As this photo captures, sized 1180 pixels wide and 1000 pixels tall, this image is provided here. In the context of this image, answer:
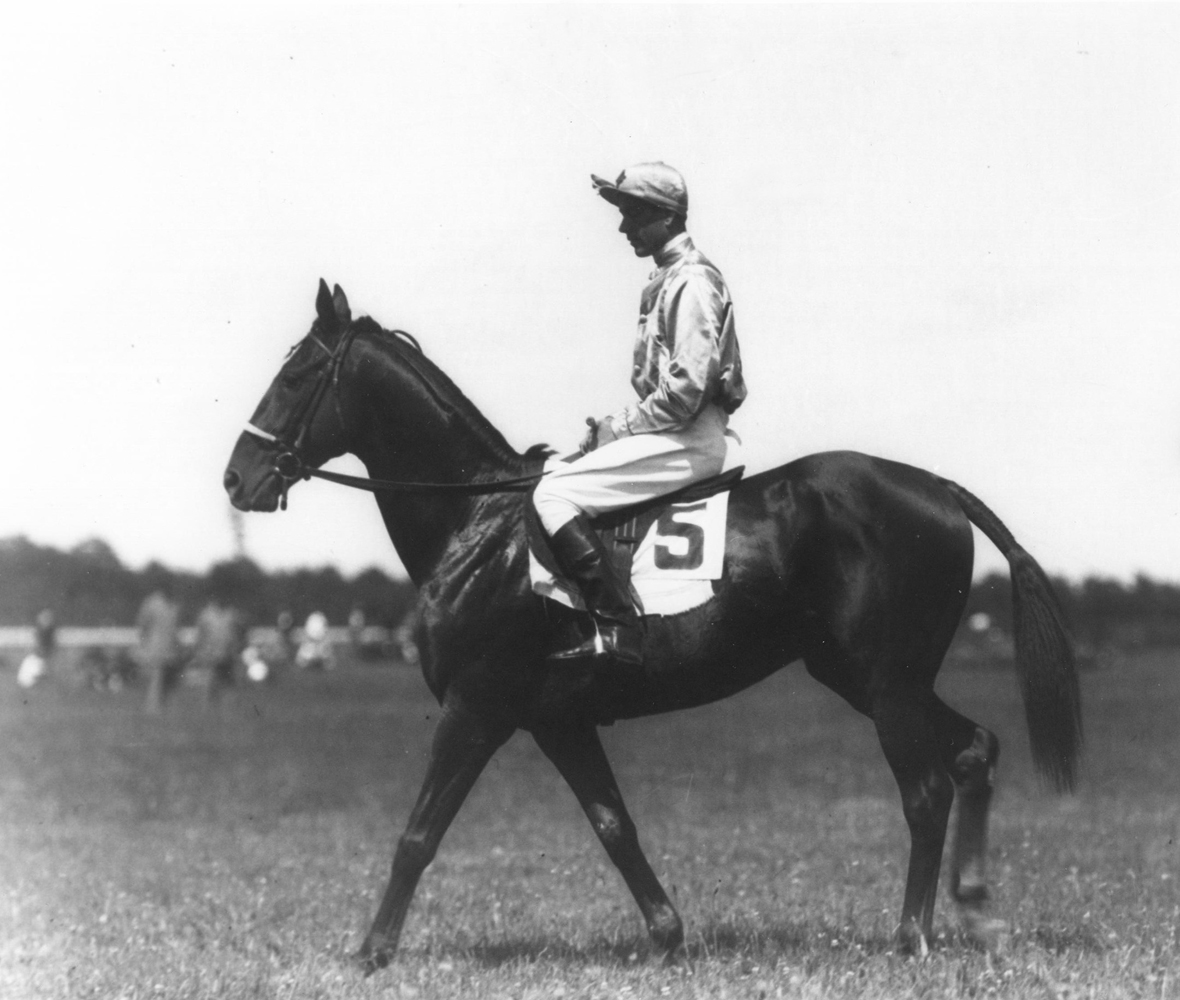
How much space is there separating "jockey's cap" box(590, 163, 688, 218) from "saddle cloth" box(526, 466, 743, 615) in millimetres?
1248

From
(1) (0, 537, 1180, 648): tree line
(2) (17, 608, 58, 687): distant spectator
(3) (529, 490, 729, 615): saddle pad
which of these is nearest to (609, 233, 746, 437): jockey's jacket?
(3) (529, 490, 729, 615): saddle pad

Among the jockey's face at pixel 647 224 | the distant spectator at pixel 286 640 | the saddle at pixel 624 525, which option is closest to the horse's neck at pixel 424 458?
the saddle at pixel 624 525

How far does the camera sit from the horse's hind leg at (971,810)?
6.61 metres

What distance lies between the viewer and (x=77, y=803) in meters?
13.6

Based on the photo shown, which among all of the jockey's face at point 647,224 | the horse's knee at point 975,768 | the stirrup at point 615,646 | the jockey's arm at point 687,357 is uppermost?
the jockey's face at point 647,224

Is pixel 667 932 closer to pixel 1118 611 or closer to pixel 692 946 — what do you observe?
pixel 692 946

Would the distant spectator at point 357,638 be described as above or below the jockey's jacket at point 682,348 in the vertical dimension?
below

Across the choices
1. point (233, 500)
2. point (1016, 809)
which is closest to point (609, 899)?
point (233, 500)

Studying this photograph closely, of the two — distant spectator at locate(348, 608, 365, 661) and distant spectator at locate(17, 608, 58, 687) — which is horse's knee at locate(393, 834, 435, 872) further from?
distant spectator at locate(348, 608, 365, 661)

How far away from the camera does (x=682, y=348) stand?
6.32 m

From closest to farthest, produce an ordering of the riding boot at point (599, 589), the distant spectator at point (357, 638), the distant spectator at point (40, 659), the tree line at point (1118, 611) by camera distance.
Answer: the riding boot at point (599, 589), the distant spectator at point (40, 659), the tree line at point (1118, 611), the distant spectator at point (357, 638)

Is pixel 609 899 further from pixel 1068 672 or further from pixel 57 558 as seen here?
pixel 57 558

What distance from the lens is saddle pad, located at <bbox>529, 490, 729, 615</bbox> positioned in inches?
252

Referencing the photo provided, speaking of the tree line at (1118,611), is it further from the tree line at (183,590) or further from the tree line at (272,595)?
the tree line at (183,590)
